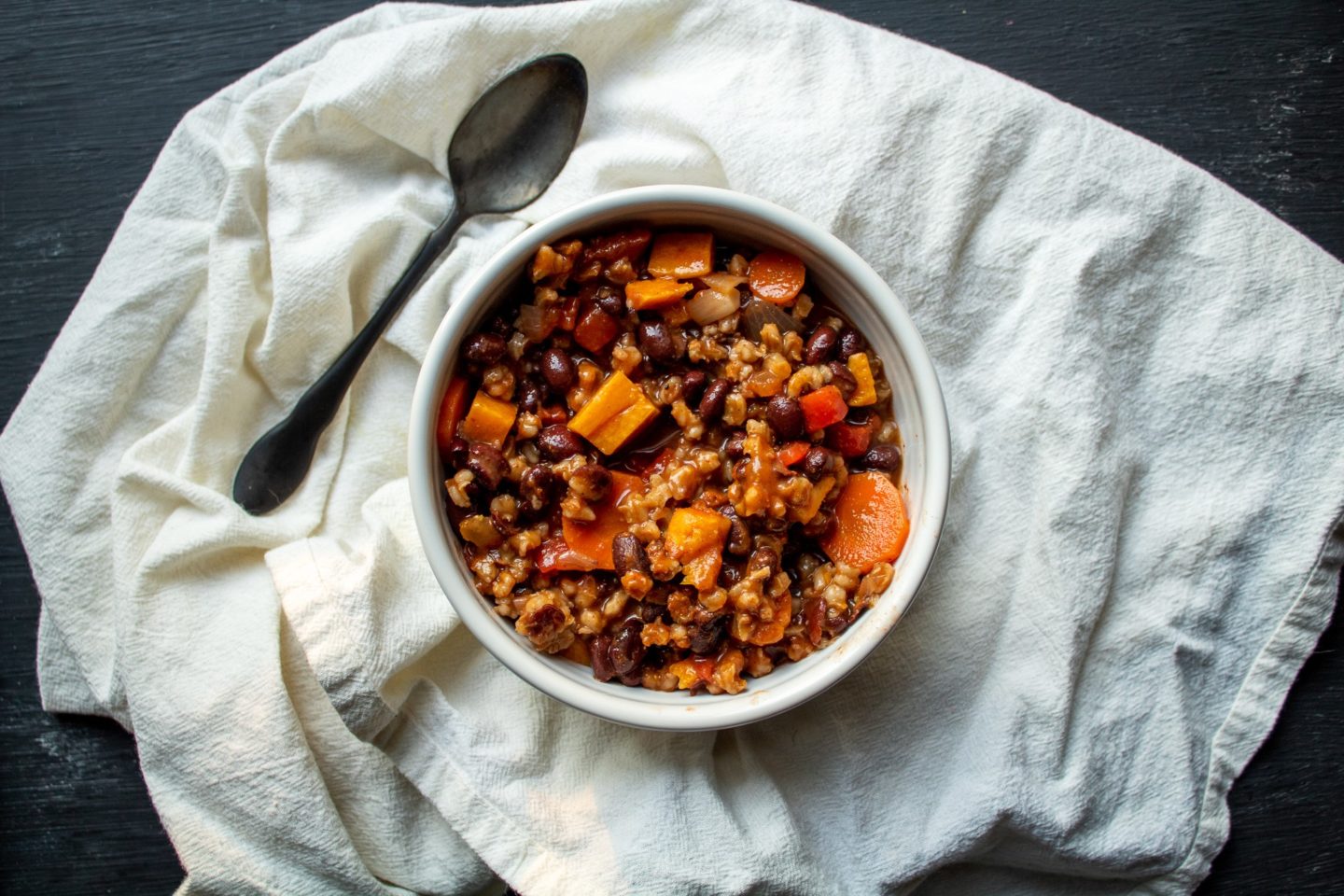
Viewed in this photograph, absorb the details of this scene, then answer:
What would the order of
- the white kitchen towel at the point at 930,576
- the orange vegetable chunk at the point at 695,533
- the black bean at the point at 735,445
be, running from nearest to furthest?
the orange vegetable chunk at the point at 695,533, the black bean at the point at 735,445, the white kitchen towel at the point at 930,576

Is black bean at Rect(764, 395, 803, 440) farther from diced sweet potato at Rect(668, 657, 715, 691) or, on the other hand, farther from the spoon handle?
the spoon handle

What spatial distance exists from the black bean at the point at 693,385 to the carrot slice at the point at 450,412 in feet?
1.56

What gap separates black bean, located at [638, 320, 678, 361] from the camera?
2.14m

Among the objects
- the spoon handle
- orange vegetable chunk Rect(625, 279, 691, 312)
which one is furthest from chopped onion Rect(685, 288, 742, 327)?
the spoon handle

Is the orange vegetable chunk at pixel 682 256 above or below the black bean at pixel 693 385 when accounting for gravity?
above

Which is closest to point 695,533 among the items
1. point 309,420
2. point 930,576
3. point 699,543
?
point 699,543

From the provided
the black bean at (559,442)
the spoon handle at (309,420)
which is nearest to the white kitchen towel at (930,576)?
the spoon handle at (309,420)

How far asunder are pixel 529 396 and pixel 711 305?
440 mm

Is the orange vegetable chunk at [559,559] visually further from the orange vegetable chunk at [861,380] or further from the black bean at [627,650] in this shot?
the orange vegetable chunk at [861,380]

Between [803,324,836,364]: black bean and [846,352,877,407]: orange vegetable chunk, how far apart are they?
0.05 m

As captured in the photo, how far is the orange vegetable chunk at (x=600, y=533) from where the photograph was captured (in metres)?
2.17

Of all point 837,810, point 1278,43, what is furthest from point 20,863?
point 1278,43

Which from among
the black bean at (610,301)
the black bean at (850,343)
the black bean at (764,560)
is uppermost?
the black bean at (610,301)

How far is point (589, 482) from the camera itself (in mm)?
2076
